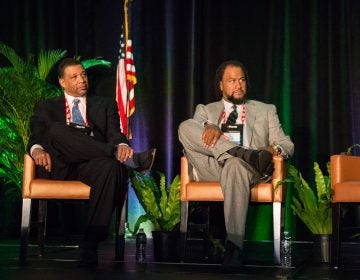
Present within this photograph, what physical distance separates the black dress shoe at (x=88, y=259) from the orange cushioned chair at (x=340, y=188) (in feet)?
4.27

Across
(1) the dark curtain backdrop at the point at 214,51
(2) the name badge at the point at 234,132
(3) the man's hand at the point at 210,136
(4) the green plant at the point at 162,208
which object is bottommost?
(4) the green plant at the point at 162,208

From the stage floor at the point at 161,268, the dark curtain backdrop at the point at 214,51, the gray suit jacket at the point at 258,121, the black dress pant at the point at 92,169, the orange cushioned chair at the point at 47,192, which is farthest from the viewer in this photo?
the dark curtain backdrop at the point at 214,51

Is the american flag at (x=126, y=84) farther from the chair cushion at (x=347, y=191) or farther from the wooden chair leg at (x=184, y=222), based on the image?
the chair cushion at (x=347, y=191)

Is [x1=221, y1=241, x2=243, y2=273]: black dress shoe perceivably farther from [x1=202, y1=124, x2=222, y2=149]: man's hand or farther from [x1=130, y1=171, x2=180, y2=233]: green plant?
[x1=130, y1=171, x2=180, y2=233]: green plant

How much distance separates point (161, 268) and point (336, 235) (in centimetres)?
99

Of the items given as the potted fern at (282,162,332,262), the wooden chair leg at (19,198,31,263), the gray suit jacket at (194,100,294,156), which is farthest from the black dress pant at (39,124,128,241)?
the potted fern at (282,162,332,262)

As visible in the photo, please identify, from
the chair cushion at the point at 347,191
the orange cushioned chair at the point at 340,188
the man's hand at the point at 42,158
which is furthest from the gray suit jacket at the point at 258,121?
the man's hand at the point at 42,158

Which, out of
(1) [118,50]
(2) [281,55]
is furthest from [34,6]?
(2) [281,55]

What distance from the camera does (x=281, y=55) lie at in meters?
5.88

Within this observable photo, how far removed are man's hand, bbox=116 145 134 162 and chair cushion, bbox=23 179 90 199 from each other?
0.89ft

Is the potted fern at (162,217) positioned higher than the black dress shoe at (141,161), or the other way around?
the black dress shoe at (141,161)

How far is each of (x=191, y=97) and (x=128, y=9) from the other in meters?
0.92

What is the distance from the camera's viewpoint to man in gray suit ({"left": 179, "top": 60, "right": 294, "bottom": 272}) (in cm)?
389

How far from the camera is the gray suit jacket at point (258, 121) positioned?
443 centimetres
